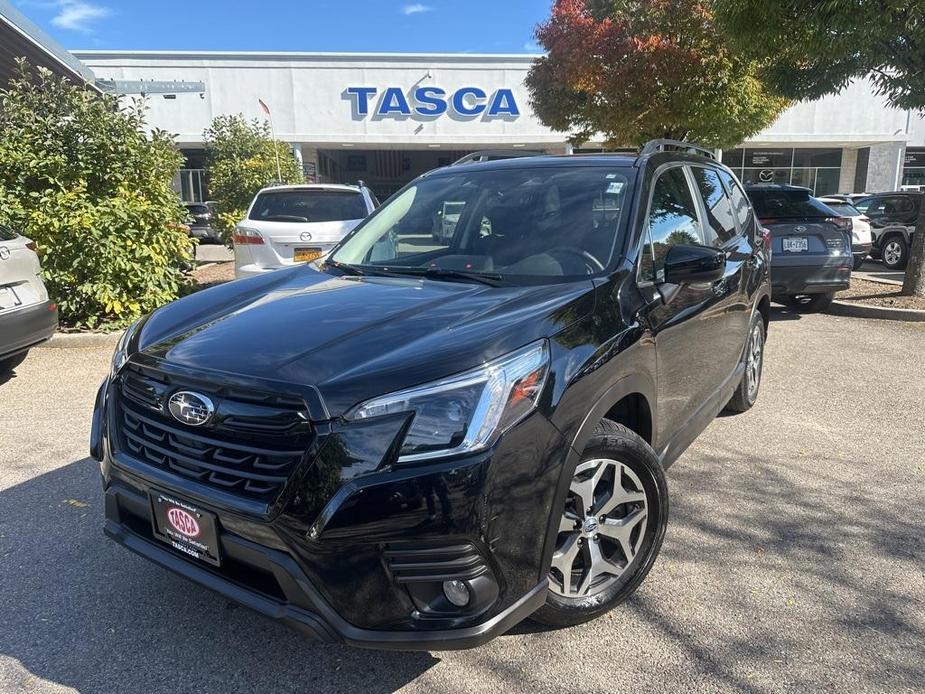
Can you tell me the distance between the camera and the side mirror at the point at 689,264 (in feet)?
9.37

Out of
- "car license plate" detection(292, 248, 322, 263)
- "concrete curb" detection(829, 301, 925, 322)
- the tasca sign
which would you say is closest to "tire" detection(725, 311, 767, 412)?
"concrete curb" detection(829, 301, 925, 322)

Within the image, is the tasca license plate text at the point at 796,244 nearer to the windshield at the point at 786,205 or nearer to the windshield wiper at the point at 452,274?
the windshield at the point at 786,205

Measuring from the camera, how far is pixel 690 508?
359 centimetres

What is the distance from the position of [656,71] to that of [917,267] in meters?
5.67

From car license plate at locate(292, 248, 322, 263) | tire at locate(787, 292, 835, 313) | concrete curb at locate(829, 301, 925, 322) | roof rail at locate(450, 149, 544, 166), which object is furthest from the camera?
→ tire at locate(787, 292, 835, 313)

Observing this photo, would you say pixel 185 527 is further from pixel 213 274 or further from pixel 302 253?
pixel 213 274

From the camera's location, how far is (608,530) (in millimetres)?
2525

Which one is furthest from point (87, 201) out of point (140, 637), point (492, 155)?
point (140, 637)

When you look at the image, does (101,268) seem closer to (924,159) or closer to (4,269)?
(4,269)

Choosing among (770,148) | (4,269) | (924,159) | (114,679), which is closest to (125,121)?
(4,269)

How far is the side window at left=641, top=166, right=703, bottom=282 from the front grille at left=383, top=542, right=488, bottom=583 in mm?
1532

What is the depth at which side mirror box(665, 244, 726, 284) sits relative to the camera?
286 centimetres

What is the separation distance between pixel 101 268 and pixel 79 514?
454 cm

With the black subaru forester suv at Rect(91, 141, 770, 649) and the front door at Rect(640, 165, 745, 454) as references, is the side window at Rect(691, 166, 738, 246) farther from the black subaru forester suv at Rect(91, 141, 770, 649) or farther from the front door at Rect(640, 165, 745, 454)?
the black subaru forester suv at Rect(91, 141, 770, 649)
